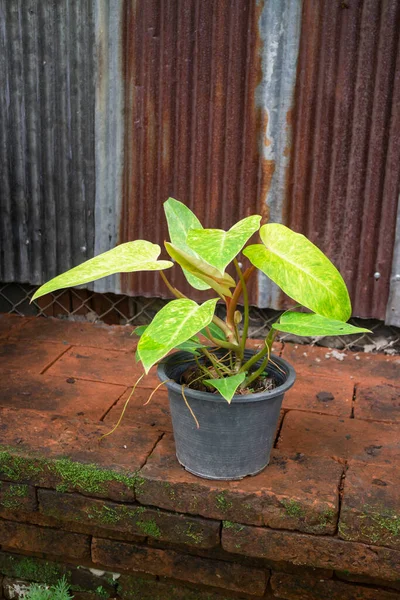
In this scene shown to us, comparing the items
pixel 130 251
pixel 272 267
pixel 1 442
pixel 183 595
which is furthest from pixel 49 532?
pixel 272 267

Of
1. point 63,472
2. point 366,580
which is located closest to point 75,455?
point 63,472

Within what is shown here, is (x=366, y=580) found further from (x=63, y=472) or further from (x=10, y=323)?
(x=10, y=323)

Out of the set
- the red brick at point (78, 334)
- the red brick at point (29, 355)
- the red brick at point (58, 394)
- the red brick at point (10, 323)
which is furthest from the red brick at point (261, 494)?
the red brick at point (10, 323)

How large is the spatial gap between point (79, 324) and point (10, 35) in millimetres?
1480

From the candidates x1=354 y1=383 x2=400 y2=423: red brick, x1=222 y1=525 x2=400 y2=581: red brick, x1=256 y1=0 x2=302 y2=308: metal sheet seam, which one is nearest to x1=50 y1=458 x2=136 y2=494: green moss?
x1=222 y1=525 x2=400 y2=581: red brick

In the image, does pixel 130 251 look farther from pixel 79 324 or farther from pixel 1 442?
pixel 79 324

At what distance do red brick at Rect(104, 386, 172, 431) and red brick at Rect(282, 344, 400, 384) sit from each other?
2.31 ft

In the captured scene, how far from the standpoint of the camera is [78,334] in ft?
11.2

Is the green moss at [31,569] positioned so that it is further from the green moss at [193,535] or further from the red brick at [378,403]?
the red brick at [378,403]

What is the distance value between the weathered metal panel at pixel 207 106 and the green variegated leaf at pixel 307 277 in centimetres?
116

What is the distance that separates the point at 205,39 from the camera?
2.96 m

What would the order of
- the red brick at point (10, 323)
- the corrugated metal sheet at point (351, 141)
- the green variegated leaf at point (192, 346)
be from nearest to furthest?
the green variegated leaf at point (192, 346)
the corrugated metal sheet at point (351, 141)
the red brick at point (10, 323)

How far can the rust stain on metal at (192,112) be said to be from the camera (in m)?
2.95

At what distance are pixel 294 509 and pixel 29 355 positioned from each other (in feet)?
5.26
